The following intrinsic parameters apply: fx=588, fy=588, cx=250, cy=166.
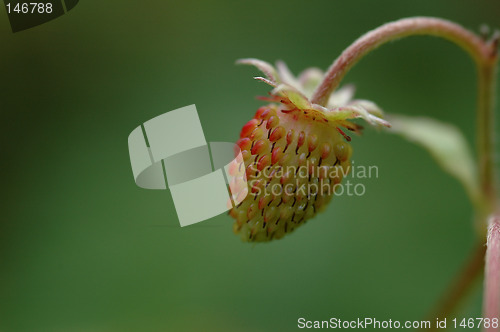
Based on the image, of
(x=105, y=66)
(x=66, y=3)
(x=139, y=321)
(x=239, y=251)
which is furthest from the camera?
(x=105, y=66)

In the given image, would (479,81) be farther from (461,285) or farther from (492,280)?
(492,280)

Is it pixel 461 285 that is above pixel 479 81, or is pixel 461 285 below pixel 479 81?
below

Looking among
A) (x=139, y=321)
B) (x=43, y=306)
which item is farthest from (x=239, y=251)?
(x=43, y=306)

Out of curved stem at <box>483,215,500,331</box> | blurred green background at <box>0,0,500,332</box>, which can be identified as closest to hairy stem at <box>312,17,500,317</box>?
curved stem at <box>483,215,500,331</box>

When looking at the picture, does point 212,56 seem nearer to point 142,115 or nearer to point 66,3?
point 142,115

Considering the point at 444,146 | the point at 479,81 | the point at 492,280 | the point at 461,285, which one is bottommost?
the point at 461,285

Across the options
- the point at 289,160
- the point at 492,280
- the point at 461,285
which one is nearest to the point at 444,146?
the point at 461,285
